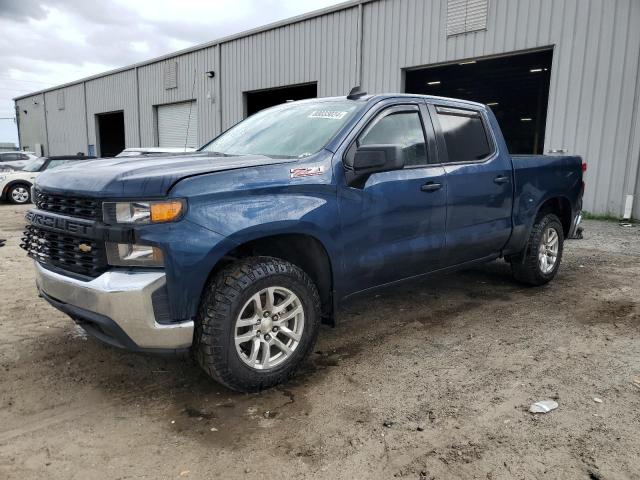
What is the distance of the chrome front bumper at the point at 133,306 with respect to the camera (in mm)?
2654

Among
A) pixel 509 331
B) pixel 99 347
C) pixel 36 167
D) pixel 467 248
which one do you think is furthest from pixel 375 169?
pixel 36 167

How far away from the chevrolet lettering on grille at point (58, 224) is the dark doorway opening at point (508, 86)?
12.2 meters

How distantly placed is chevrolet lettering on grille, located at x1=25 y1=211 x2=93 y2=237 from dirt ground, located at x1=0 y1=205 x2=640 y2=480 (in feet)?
3.41

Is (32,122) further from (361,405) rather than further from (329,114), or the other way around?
(361,405)

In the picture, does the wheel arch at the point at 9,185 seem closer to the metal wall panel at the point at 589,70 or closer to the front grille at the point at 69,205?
the metal wall panel at the point at 589,70

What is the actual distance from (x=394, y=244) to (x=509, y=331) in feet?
4.47

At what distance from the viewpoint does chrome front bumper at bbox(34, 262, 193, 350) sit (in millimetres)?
2654

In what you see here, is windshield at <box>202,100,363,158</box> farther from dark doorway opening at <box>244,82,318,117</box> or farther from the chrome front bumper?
dark doorway opening at <box>244,82,318,117</box>

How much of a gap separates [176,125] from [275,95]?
221 inches

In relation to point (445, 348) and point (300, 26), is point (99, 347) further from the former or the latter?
point (300, 26)

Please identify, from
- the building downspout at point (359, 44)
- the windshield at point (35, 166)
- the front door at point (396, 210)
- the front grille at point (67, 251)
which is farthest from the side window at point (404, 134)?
the windshield at point (35, 166)

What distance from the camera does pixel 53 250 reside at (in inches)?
124

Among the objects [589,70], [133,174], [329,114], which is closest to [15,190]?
[329,114]

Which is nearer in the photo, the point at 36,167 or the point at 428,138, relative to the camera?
the point at 428,138
